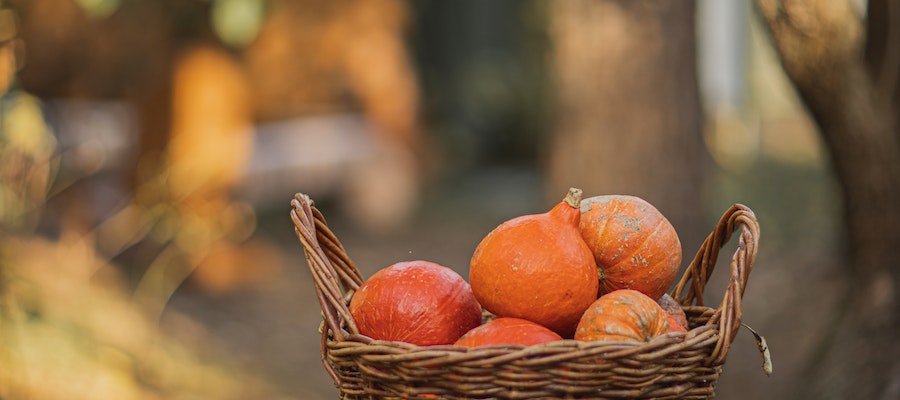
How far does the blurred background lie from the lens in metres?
3.22

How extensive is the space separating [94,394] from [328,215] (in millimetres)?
4595

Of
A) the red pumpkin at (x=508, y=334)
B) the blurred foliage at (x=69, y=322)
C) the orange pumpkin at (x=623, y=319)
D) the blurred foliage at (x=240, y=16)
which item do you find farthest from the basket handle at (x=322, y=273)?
the blurred foliage at (x=69, y=322)

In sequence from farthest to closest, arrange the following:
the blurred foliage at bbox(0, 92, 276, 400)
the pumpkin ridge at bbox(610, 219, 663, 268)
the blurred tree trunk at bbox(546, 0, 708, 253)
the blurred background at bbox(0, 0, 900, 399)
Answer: the blurred tree trunk at bbox(546, 0, 708, 253)
the blurred background at bbox(0, 0, 900, 399)
the blurred foliage at bbox(0, 92, 276, 400)
the pumpkin ridge at bbox(610, 219, 663, 268)

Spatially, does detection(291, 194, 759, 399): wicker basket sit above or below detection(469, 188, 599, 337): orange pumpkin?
below

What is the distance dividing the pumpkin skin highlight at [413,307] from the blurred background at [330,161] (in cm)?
153

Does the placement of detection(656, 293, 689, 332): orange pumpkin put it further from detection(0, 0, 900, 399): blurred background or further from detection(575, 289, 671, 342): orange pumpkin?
detection(0, 0, 900, 399): blurred background

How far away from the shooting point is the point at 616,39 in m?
3.68

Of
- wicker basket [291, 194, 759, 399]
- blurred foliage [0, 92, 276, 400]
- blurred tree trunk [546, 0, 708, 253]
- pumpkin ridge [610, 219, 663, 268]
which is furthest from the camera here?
blurred tree trunk [546, 0, 708, 253]

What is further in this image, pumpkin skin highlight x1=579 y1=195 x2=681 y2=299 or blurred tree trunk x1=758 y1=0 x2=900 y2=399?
blurred tree trunk x1=758 y1=0 x2=900 y2=399

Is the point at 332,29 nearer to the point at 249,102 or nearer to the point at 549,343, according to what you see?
the point at 249,102

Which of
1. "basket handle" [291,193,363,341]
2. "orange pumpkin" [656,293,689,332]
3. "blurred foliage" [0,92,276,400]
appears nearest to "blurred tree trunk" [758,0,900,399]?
"orange pumpkin" [656,293,689,332]

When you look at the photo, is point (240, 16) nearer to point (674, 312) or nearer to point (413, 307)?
point (413, 307)

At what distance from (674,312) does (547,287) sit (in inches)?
9.3

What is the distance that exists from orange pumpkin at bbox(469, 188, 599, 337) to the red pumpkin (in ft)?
0.14
